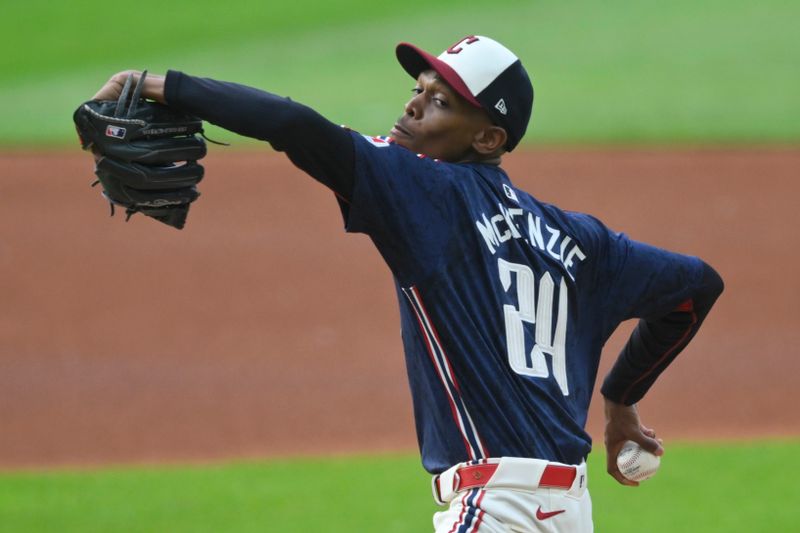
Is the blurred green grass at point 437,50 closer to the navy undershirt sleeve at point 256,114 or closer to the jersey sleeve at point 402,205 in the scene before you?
the jersey sleeve at point 402,205

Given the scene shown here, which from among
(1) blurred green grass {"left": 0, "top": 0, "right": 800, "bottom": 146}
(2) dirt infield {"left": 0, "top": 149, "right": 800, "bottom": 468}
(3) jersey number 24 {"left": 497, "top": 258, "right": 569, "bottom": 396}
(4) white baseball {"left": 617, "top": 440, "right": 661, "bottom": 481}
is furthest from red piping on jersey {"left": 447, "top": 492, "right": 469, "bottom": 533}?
(1) blurred green grass {"left": 0, "top": 0, "right": 800, "bottom": 146}

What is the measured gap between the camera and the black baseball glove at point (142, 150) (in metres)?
3.09

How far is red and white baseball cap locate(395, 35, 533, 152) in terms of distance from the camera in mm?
3541

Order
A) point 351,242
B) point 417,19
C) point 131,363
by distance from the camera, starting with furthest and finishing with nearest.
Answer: point 417,19 → point 351,242 → point 131,363

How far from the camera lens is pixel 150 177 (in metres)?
3.18

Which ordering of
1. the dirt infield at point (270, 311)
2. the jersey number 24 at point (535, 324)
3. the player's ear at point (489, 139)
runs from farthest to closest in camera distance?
the dirt infield at point (270, 311)
the player's ear at point (489, 139)
the jersey number 24 at point (535, 324)

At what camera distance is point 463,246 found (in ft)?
10.9

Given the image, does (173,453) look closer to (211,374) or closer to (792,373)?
(211,374)

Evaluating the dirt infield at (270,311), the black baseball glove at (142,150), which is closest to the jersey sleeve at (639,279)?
the black baseball glove at (142,150)

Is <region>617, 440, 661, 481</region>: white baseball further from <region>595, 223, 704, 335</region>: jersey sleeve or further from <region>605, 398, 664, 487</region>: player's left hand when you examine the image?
<region>595, 223, 704, 335</region>: jersey sleeve

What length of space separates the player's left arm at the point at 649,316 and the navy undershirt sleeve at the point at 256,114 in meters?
1.21

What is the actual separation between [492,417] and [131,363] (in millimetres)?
6901

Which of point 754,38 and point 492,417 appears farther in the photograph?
point 754,38

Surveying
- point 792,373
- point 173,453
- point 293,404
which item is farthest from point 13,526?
point 792,373
